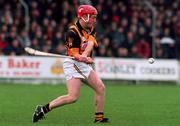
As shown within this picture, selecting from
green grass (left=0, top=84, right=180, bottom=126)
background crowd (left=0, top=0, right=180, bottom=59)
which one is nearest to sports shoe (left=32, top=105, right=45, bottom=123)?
green grass (left=0, top=84, right=180, bottom=126)

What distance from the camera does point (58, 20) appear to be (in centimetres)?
2936

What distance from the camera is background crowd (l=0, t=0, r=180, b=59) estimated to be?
89.6 feet

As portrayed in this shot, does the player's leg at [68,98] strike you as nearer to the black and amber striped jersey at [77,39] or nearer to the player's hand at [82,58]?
the player's hand at [82,58]

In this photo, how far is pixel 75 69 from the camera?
12.3 m

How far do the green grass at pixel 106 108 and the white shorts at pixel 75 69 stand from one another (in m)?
0.87

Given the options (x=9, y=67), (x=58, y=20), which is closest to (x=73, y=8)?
(x=58, y=20)

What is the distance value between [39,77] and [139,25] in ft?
18.3

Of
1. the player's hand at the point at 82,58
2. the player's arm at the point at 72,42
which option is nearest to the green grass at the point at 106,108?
the player's hand at the point at 82,58

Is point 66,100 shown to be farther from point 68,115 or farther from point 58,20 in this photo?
point 58,20

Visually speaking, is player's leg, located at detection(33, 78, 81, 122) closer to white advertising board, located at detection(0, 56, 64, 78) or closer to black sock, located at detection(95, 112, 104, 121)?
black sock, located at detection(95, 112, 104, 121)

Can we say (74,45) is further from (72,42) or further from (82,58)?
(82,58)

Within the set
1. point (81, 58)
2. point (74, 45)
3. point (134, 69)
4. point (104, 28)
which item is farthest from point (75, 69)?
point (104, 28)

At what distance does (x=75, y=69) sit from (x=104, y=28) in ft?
57.1

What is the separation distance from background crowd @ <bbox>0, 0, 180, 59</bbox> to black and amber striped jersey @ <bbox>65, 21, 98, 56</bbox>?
46.8 ft
